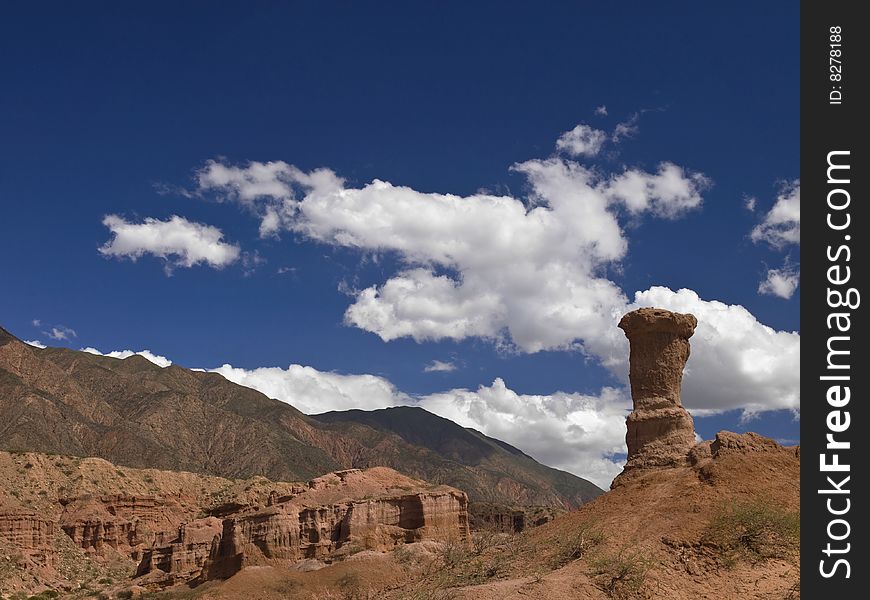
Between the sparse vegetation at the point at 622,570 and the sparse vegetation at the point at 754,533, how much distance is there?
1.89 m

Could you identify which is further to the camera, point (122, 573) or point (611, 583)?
point (122, 573)

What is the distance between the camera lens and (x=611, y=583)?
1828cm

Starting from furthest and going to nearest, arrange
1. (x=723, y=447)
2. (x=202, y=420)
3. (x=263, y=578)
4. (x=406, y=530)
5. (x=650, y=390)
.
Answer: (x=202, y=420)
(x=406, y=530)
(x=263, y=578)
(x=650, y=390)
(x=723, y=447)

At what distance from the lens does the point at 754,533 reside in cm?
1991

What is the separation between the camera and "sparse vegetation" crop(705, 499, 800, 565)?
775 inches

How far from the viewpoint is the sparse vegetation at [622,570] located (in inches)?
714

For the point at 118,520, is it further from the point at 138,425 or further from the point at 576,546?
the point at 576,546

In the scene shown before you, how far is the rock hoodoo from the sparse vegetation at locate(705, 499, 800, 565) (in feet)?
18.3

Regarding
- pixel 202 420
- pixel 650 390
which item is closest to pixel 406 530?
pixel 650 390

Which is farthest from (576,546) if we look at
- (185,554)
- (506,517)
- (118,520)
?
(506,517)

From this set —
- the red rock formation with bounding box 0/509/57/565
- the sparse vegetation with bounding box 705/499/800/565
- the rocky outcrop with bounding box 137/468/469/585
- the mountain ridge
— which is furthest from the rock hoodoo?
the mountain ridge

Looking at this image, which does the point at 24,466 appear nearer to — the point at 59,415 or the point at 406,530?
the point at 59,415

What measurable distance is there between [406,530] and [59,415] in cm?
11125

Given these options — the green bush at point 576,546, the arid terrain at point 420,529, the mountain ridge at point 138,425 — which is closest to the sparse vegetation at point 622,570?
the arid terrain at point 420,529
